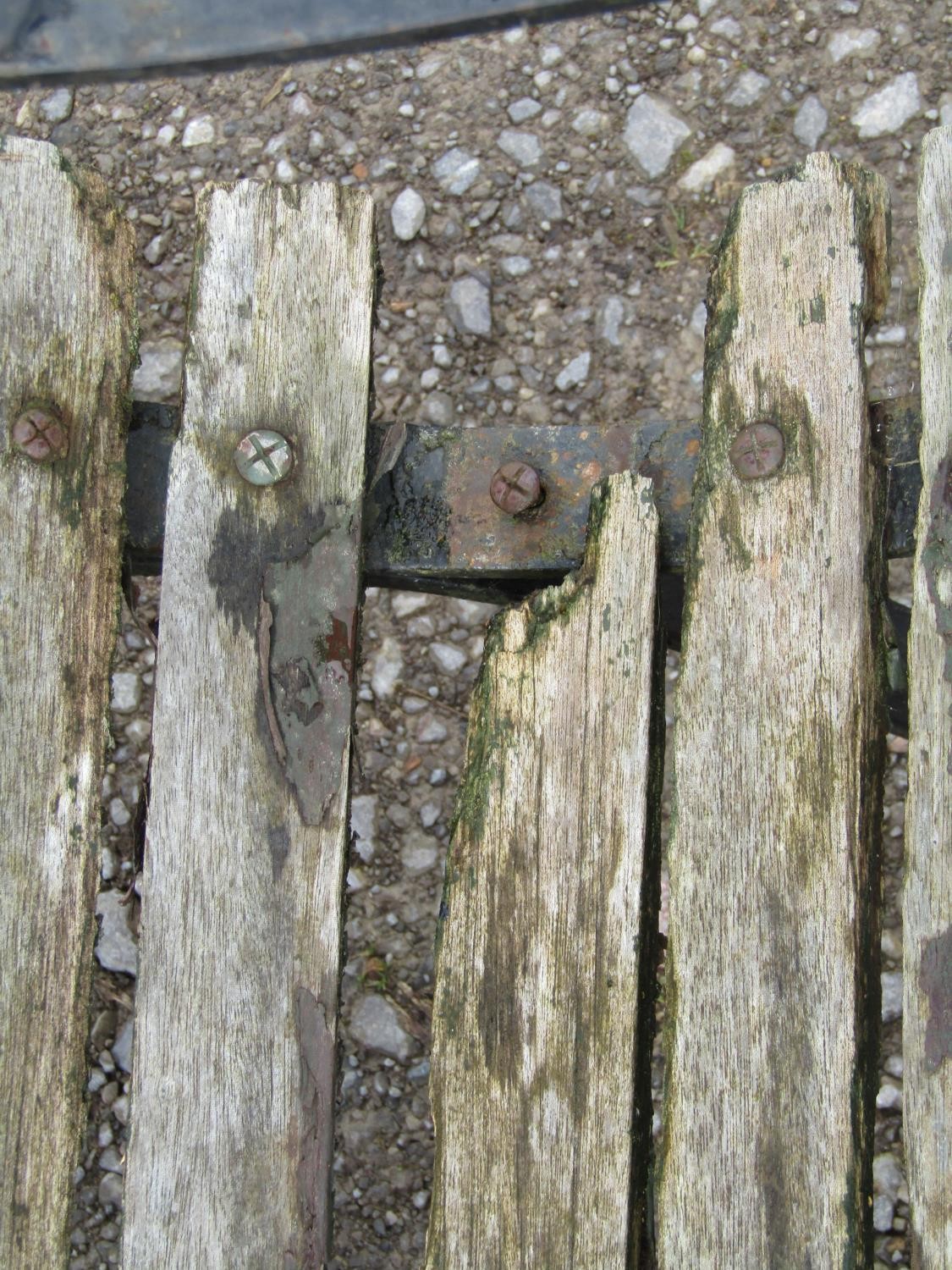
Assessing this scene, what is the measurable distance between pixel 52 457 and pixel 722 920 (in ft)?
3.62

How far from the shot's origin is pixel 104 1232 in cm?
274

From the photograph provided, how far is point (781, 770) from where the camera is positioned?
4.90 feet

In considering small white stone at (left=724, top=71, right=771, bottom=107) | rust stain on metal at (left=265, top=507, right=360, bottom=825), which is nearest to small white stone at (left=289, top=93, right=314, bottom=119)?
small white stone at (left=724, top=71, right=771, bottom=107)

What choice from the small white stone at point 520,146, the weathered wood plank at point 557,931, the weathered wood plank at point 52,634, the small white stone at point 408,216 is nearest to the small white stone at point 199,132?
the small white stone at point 408,216

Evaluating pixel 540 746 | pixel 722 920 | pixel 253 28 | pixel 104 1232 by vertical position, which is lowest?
pixel 104 1232

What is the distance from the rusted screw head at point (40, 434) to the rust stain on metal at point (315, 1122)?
2.67 feet

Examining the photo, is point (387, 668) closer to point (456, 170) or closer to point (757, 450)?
point (456, 170)

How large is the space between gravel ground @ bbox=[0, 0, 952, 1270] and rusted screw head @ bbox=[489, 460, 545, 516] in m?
1.34

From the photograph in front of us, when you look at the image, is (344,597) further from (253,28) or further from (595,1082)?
(253,28)

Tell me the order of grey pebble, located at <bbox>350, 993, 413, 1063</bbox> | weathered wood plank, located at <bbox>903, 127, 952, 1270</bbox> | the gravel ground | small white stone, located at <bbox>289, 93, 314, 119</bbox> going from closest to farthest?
weathered wood plank, located at <bbox>903, 127, 952, 1270</bbox> → grey pebble, located at <bbox>350, 993, 413, 1063</bbox> → the gravel ground → small white stone, located at <bbox>289, 93, 314, 119</bbox>

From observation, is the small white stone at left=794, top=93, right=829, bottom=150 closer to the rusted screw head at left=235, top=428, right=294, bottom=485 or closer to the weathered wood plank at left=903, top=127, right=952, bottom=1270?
the weathered wood plank at left=903, top=127, right=952, bottom=1270

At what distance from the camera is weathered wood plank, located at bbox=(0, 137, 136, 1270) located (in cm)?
155

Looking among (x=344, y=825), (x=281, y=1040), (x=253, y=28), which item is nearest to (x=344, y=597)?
(x=344, y=825)

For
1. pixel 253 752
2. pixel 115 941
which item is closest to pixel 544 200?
pixel 253 752
